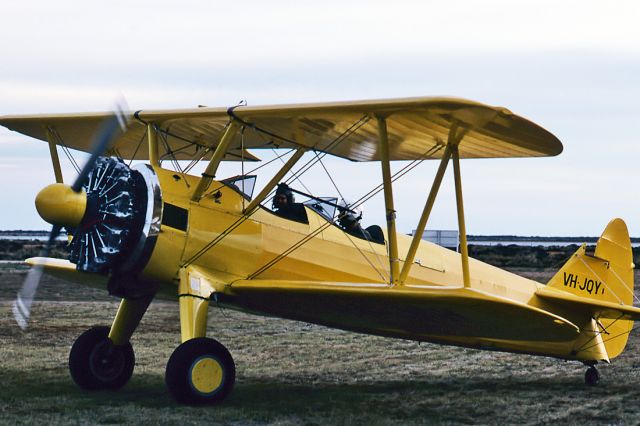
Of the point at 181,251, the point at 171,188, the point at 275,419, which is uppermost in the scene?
the point at 171,188

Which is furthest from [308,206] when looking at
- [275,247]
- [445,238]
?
[445,238]

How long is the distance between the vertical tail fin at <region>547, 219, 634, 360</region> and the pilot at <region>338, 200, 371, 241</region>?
2.97m

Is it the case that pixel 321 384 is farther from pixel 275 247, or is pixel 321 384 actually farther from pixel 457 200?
pixel 457 200

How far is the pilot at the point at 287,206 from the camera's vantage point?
33.8 feet

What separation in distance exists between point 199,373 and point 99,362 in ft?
6.43

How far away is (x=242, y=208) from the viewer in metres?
9.77

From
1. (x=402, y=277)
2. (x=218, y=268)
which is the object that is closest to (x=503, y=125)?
(x=402, y=277)

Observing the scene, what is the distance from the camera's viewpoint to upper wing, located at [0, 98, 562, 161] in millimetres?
8820

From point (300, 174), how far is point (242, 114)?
1.07 metres

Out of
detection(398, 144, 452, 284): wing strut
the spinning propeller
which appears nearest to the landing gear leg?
the spinning propeller

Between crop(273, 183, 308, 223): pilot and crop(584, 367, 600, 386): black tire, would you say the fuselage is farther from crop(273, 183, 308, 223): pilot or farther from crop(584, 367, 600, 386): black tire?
crop(584, 367, 600, 386): black tire

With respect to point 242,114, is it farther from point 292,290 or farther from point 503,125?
point 503,125

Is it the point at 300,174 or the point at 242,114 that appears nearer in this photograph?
the point at 242,114

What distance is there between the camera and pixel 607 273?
40.4ft
